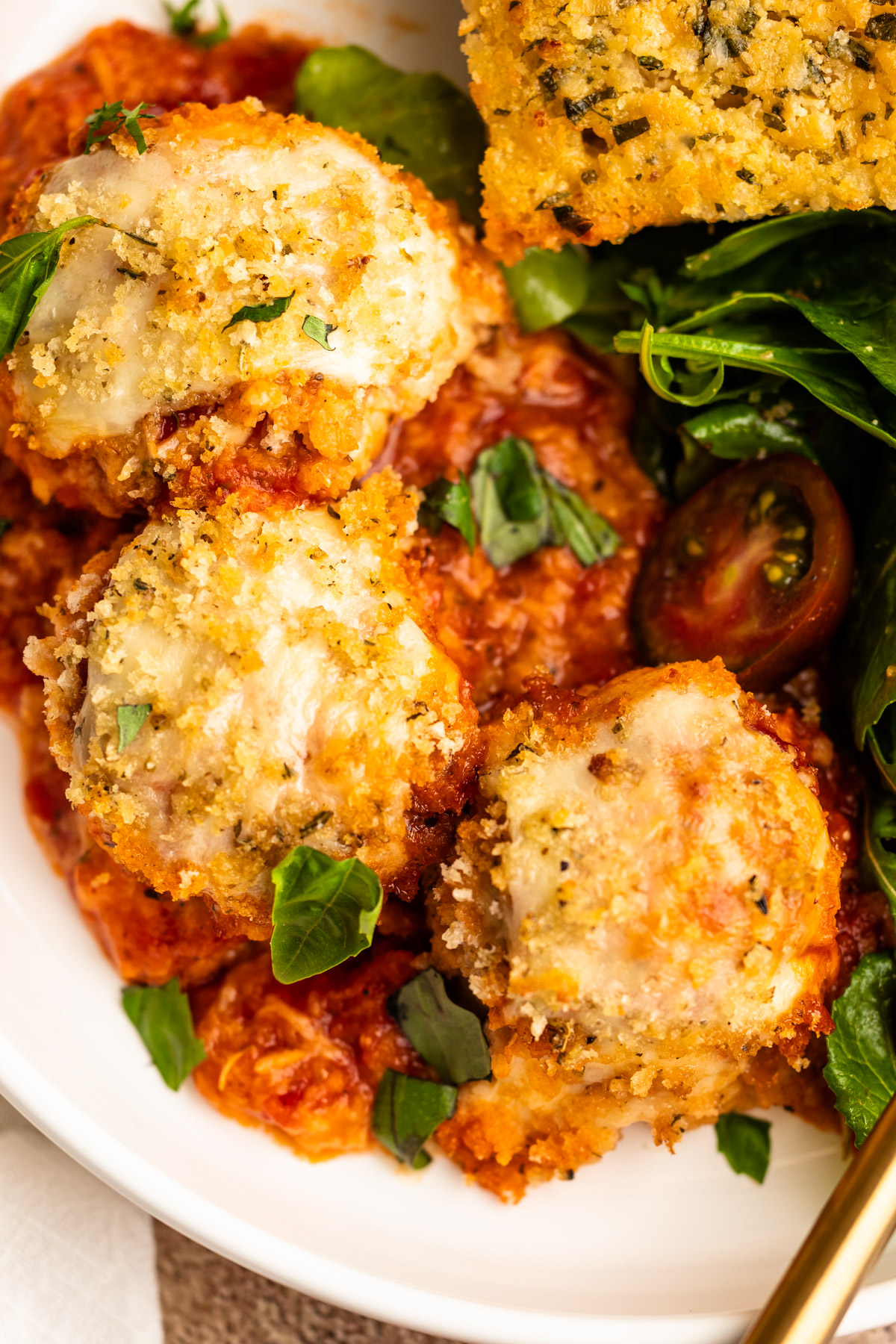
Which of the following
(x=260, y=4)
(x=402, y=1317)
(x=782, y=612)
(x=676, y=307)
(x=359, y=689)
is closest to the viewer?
(x=359, y=689)

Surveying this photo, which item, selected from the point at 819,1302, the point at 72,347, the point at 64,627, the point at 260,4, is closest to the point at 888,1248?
the point at 819,1302

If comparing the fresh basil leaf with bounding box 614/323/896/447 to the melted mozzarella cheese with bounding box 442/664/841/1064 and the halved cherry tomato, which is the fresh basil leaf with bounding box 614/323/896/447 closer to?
the halved cherry tomato

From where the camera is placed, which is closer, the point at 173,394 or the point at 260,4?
the point at 173,394

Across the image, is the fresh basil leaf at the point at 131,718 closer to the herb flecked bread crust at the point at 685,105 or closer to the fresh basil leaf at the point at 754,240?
the herb flecked bread crust at the point at 685,105

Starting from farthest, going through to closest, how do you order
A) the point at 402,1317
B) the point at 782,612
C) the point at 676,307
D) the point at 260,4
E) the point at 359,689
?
the point at 260,4, the point at 676,307, the point at 782,612, the point at 402,1317, the point at 359,689

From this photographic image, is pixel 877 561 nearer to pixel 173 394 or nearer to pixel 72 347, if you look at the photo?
pixel 173 394

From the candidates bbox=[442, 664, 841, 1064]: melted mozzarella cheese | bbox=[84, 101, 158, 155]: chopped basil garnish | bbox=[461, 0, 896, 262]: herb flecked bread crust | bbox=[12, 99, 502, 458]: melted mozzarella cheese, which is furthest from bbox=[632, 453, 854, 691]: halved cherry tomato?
bbox=[84, 101, 158, 155]: chopped basil garnish

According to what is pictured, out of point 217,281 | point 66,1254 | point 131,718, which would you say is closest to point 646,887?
point 131,718
